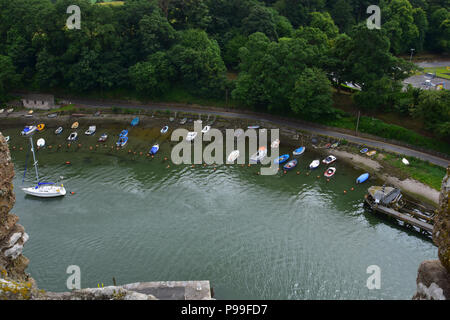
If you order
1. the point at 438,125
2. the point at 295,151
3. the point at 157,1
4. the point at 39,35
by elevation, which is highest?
the point at 157,1

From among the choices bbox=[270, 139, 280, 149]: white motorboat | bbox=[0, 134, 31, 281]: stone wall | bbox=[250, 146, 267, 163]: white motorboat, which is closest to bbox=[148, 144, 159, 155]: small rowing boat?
bbox=[250, 146, 267, 163]: white motorboat

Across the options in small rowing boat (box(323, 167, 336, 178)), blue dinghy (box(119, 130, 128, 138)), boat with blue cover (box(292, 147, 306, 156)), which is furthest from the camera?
blue dinghy (box(119, 130, 128, 138))

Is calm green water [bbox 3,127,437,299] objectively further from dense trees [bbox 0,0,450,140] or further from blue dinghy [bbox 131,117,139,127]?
dense trees [bbox 0,0,450,140]

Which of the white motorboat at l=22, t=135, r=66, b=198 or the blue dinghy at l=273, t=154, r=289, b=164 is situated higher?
the blue dinghy at l=273, t=154, r=289, b=164

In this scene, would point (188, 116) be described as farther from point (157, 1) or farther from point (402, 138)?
point (402, 138)

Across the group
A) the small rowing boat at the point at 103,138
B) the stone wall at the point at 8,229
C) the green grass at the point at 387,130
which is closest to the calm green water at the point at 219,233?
the small rowing boat at the point at 103,138

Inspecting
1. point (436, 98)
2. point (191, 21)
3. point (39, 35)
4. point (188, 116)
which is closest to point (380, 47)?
point (436, 98)
